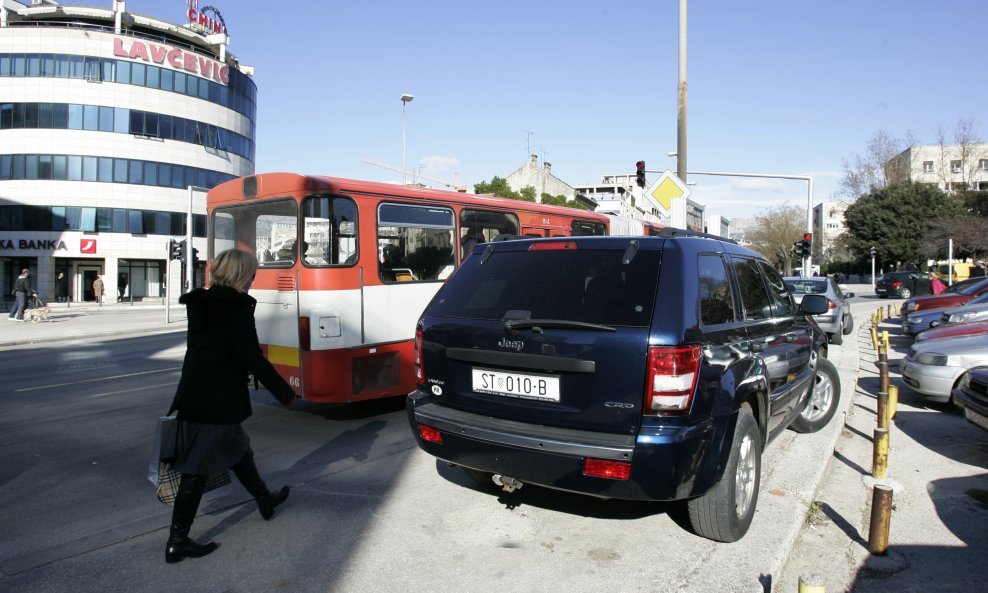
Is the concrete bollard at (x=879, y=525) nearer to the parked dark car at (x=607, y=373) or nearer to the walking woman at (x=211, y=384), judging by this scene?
the parked dark car at (x=607, y=373)

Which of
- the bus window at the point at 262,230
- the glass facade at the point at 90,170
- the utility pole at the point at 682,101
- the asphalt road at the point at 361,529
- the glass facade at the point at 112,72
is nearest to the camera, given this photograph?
the asphalt road at the point at 361,529

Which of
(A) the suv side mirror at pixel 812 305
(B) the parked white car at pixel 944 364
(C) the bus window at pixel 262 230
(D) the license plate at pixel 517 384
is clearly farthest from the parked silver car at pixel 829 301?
(D) the license plate at pixel 517 384

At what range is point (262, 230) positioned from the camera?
7277 millimetres

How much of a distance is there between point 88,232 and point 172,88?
453 inches

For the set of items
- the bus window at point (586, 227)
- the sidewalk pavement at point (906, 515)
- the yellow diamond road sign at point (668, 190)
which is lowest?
the sidewalk pavement at point (906, 515)

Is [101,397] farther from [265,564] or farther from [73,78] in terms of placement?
[73,78]

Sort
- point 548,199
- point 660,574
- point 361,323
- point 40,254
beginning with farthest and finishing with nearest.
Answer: point 548,199 < point 40,254 < point 361,323 < point 660,574

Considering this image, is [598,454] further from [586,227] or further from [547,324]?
[586,227]

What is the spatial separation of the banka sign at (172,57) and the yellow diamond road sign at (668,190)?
44.3 meters

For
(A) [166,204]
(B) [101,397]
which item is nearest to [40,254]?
(A) [166,204]

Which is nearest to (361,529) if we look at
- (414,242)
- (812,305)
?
(812,305)

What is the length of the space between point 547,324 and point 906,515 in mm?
3080

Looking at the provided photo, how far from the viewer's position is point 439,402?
4066 mm

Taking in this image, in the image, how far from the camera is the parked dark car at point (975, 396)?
18.4 ft
